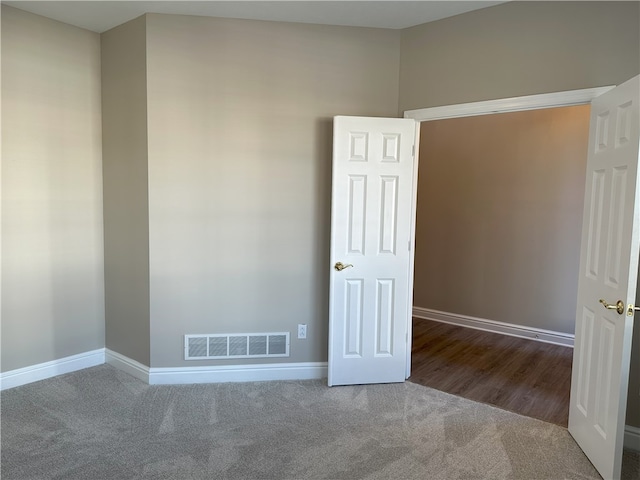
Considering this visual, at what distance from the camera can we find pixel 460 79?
125 inches

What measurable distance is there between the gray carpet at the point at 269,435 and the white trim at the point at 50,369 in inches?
3.0

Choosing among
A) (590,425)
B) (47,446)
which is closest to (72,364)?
(47,446)

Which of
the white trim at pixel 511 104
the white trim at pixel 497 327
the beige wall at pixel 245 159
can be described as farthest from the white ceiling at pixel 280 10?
the white trim at pixel 497 327

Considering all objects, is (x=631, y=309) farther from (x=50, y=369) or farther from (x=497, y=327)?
(x=50, y=369)

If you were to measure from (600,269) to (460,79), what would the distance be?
1616 mm

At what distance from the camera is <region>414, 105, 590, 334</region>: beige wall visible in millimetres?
4402

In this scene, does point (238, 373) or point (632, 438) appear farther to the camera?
point (238, 373)

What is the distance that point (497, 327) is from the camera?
191 inches

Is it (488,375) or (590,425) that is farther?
(488,375)

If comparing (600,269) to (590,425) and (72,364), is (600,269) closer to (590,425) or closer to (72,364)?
(590,425)

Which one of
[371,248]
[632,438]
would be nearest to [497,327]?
[632,438]

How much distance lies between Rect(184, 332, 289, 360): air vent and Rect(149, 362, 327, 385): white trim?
88mm

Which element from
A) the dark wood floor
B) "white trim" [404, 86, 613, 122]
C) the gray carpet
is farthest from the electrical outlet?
"white trim" [404, 86, 613, 122]

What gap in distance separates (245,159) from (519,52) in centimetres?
204
